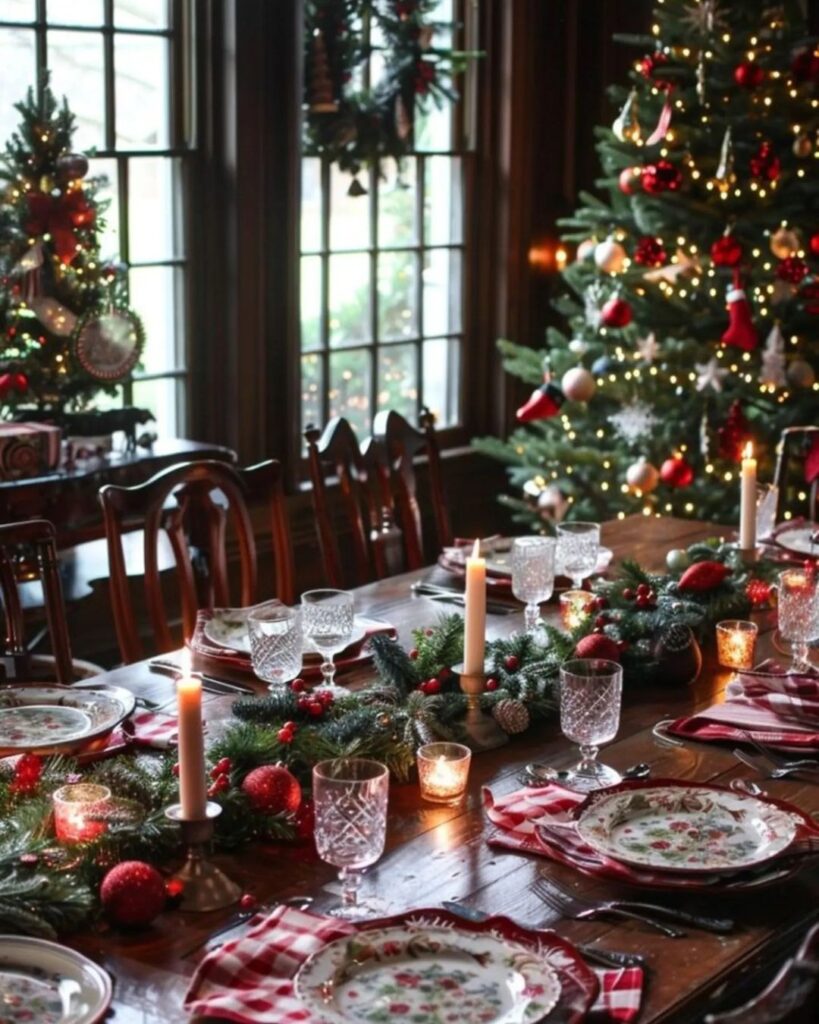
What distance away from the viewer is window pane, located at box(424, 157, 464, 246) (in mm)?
5156

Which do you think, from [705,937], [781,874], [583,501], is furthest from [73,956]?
[583,501]

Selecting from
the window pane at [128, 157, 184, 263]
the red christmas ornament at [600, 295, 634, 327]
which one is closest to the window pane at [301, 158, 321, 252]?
the window pane at [128, 157, 184, 263]

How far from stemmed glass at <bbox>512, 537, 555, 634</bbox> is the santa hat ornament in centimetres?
202

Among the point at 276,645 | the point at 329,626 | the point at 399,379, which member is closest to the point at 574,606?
the point at 329,626

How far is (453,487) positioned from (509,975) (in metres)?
3.91

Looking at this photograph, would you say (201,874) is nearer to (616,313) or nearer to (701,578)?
(701,578)

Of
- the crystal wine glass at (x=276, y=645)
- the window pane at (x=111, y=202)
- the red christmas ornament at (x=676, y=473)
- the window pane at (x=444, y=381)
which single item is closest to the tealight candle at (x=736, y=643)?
the crystal wine glass at (x=276, y=645)

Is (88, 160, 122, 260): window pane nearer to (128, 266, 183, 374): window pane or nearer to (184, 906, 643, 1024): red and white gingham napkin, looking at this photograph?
(128, 266, 183, 374): window pane

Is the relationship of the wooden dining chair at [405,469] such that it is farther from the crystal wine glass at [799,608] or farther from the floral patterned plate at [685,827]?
the floral patterned plate at [685,827]

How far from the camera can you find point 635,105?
4.63 meters

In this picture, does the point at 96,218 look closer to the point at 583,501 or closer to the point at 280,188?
the point at 280,188

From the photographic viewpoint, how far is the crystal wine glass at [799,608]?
2.33m

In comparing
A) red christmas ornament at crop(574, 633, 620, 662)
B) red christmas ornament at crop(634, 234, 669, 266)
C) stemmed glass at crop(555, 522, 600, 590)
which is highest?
red christmas ornament at crop(634, 234, 669, 266)

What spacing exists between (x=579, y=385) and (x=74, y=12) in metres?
1.73
